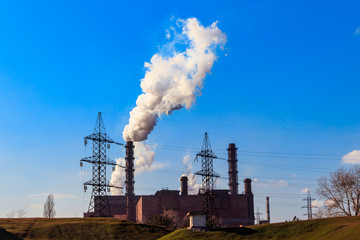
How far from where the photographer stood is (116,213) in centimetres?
12069

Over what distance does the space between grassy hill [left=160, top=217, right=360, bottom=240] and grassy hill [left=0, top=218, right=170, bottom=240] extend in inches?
585

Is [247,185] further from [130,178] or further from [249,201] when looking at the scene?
[130,178]

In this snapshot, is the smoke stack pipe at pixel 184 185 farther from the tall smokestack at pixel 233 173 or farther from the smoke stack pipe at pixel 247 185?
the smoke stack pipe at pixel 247 185

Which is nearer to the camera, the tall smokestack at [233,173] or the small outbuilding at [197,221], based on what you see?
the small outbuilding at [197,221]

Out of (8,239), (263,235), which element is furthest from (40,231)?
(263,235)

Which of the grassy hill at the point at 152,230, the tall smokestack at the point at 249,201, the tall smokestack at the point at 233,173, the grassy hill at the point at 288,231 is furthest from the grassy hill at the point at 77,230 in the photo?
the tall smokestack at the point at 233,173

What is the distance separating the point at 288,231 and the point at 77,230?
2987cm

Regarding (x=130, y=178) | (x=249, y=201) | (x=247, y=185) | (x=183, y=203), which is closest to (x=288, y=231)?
(x=183, y=203)

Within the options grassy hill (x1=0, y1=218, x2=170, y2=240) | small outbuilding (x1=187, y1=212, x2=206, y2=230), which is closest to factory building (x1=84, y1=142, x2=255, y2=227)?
grassy hill (x1=0, y1=218, x2=170, y2=240)

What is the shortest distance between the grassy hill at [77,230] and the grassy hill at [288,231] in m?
14.8

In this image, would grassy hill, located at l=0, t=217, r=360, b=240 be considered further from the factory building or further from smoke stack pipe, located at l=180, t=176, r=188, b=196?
smoke stack pipe, located at l=180, t=176, r=188, b=196

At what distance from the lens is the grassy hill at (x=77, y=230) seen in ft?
174

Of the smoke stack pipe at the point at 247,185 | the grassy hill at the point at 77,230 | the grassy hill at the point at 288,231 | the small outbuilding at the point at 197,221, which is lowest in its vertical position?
the grassy hill at the point at 77,230

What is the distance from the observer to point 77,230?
185 ft
